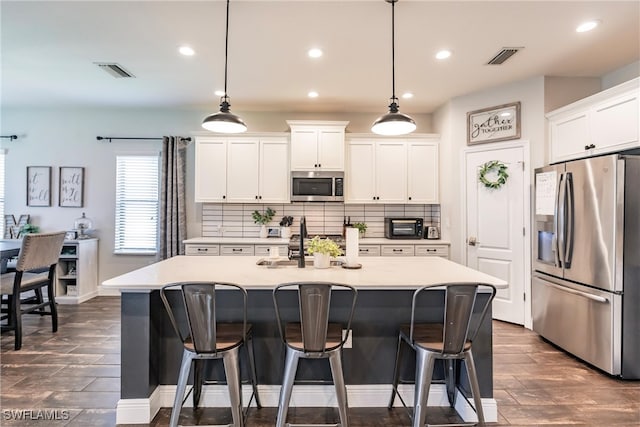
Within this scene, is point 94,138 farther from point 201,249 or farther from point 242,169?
point 201,249

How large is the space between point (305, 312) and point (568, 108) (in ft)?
11.3

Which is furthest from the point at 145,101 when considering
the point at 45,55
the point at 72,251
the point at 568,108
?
the point at 568,108

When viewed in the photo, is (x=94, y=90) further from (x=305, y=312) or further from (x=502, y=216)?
(x=502, y=216)

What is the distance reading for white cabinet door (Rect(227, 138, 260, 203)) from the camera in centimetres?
468

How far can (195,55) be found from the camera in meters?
3.25

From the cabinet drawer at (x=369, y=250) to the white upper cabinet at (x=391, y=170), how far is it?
0.69 metres

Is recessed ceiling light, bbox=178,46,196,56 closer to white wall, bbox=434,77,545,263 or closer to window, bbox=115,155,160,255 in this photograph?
window, bbox=115,155,160,255

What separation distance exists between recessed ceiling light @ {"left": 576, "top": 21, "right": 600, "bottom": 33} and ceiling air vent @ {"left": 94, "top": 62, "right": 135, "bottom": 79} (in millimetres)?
4247

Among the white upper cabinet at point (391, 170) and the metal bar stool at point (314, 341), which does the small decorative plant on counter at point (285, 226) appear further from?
the metal bar stool at point (314, 341)

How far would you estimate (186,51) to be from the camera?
10.4 feet

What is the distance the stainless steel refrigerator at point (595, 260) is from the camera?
2621mm

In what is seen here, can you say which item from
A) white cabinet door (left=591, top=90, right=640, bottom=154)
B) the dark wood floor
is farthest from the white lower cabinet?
white cabinet door (left=591, top=90, right=640, bottom=154)

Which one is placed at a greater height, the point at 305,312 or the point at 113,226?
the point at 113,226

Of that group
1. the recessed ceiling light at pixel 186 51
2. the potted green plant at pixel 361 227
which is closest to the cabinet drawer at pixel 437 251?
the potted green plant at pixel 361 227
